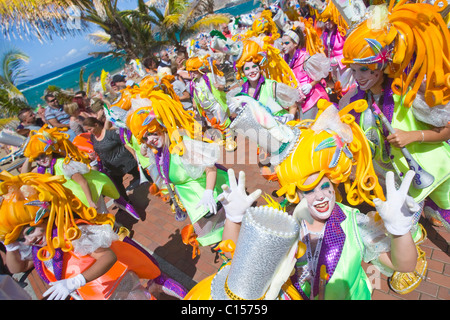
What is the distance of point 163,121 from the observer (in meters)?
2.46

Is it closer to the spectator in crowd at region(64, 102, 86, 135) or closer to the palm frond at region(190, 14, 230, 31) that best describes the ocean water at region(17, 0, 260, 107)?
the palm frond at region(190, 14, 230, 31)

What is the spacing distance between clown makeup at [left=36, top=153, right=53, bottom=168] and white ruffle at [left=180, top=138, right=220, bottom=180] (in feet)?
6.62

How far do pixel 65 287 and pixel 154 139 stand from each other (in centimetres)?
143

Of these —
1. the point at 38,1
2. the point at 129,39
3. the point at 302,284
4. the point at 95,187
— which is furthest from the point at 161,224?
the point at 129,39

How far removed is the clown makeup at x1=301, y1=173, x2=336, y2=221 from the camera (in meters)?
1.53

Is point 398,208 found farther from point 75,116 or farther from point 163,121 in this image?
point 75,116

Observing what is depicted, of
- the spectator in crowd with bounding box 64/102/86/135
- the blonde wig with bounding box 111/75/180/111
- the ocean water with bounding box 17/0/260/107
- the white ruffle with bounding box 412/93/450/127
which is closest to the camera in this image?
the white ruffle with bounding box 412/93/450/127

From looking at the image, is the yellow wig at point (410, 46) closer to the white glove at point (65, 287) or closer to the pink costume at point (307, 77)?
the pink costume at point (307, 77)

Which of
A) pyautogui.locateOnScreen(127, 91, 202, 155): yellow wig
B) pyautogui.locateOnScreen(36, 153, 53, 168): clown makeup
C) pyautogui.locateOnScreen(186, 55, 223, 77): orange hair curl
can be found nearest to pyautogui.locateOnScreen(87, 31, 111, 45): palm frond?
pyautogui.locateOnScreen(186, 55, 223, 77): orange hair curl

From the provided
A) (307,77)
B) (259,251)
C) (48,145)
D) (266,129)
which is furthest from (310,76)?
(48,145)
